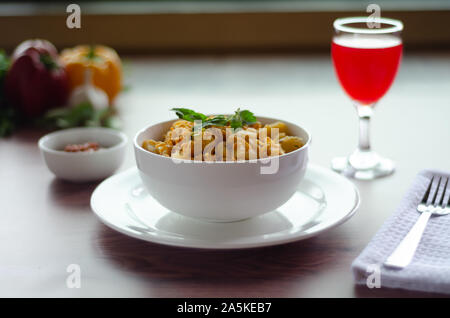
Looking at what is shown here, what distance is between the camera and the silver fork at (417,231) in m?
0.76

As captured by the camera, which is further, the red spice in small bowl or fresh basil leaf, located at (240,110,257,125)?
the red spice in small bowl

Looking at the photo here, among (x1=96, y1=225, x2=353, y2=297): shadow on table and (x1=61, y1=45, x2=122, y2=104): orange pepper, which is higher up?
(x1=61, y1=45, x2=122, y2=104): orange pepper

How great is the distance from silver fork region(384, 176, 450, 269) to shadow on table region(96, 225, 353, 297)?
69 mm

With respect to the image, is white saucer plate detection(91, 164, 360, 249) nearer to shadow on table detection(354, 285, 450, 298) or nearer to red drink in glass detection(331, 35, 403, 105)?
shadow on table detection(354, 285, 450, 298)

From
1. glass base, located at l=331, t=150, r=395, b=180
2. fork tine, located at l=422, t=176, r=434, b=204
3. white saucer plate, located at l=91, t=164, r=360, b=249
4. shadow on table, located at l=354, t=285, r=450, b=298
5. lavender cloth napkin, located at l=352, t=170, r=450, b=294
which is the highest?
white saucer plate, located at l=91, t=164, r=360, b=249

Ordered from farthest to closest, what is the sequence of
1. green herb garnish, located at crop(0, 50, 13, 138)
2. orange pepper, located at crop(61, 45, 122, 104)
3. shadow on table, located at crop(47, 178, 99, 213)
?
orange pepper, located at crop(61, 45, 122, 104)
green herb garnish, located at crop(0, 50, 13, 138)
shadow on table, located at crop(47, 178, 99, 213)

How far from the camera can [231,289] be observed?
744 mm

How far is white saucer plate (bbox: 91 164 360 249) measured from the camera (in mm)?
802

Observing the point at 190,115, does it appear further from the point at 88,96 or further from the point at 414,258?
the point at 88,96

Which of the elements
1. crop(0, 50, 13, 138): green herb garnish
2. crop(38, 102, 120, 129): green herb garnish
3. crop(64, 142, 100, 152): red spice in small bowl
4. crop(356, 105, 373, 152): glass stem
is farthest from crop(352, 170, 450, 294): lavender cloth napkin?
crop(0, 50, 13, 138): green herb garnish

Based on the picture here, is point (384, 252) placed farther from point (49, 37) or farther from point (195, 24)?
point (49, 37)

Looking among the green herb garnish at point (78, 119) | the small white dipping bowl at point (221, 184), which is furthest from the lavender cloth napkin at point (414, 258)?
the green herb garnish at point (78, 119)

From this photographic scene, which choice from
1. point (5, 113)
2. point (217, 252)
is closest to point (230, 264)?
point (217, 252)
